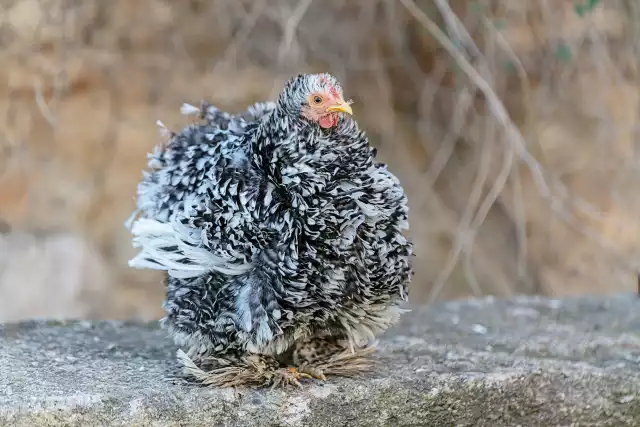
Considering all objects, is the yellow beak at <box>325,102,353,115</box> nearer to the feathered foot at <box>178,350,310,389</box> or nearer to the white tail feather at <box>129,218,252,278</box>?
the white tail feather at <box>129,218,252,278</box>

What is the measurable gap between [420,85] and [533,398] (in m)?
1.63

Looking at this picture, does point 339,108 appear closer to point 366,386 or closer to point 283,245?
point 283,245

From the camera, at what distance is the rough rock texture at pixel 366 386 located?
1.04 metres

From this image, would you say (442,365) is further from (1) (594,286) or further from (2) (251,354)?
(1) (594,286)

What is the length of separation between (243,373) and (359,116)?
164cm

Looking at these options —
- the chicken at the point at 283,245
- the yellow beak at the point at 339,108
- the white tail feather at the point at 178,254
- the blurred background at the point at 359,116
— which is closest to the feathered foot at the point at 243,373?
the chicken at the point at 283,245

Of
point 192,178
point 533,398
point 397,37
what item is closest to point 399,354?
point 533,398

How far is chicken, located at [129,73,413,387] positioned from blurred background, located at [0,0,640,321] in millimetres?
1026

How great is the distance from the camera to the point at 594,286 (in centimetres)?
265

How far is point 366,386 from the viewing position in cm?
112

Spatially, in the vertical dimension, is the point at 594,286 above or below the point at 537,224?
below

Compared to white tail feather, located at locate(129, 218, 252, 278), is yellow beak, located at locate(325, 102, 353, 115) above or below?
above

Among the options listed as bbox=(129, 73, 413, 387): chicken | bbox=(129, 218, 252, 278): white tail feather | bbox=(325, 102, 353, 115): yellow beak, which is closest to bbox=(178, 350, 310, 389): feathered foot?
bbox=(129, 73, 413, 387): chicken

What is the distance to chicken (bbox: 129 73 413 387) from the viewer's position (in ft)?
3.27
